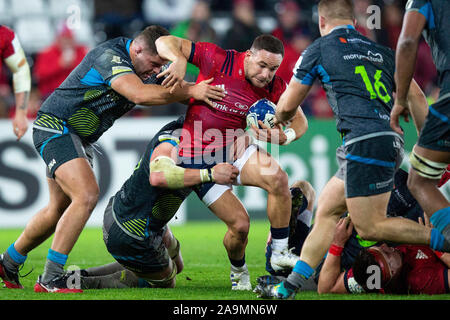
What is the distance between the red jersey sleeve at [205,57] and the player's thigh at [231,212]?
118cm

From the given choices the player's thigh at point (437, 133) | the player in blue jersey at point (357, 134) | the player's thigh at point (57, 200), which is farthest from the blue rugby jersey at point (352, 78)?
the player's thigh at point (57, 200)

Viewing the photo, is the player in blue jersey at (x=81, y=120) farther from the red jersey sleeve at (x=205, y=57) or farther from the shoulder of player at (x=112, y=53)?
Result: the red jersey sleeve at (x=205, y=57)

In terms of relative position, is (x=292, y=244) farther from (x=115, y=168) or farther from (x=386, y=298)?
(x=115, y=168)

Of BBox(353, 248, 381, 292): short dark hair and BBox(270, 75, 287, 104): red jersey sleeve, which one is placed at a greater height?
BBox(270, 75, 287, 104): red jersey sleeve

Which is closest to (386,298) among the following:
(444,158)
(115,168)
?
(444,158)

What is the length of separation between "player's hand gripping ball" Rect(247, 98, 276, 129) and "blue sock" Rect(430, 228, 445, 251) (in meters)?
1.73

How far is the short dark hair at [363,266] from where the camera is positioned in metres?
5.46

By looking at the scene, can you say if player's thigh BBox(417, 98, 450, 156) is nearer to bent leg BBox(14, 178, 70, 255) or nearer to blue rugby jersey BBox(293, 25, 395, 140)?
blue rugby jersey BBox(293, 25, 395, 140)

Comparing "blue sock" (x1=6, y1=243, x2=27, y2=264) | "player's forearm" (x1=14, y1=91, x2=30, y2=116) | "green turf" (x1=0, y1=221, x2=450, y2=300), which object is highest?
"player's forearm" (x1=14, y1=91, x2=30, y2=116)

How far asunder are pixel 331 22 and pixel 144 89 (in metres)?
1.71

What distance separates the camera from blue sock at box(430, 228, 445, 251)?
4984 millimetres

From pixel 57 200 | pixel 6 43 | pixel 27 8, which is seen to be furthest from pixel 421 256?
pixel 27 8

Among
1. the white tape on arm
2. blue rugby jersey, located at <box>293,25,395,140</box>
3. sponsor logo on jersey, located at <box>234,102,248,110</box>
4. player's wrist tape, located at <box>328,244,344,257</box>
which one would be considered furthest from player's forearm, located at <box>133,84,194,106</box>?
the white tape on arm

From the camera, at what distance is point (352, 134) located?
5.16 metres
